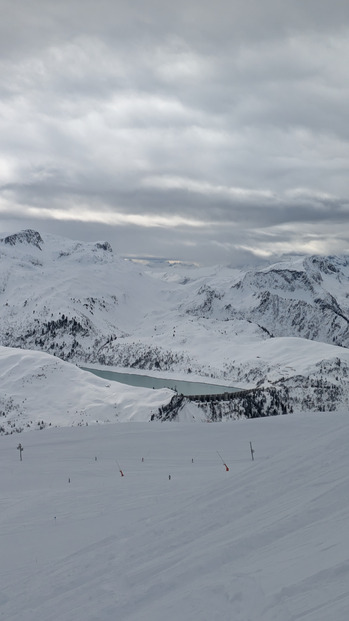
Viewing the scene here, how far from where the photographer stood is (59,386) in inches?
3777

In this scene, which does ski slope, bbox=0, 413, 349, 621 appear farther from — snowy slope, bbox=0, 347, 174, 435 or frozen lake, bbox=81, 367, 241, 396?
frozen lake, bbox=81, 367, 241, 396

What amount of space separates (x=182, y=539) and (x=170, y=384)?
14941 centimetres

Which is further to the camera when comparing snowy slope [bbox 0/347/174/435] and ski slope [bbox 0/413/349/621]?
snowy slope [bbox 0/347/174/435]

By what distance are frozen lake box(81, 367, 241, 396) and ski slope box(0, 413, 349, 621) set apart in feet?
370

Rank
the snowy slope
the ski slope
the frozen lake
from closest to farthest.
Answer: the ski slope → the snowy slope → the frozen lake

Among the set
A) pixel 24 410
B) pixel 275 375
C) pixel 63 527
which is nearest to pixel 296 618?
pixel 63 527

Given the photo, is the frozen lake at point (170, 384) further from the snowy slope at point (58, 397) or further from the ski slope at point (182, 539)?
the ski slope at point (182, 539)

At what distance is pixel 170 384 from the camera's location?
16888 cm

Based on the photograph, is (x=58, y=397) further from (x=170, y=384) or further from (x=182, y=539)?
(x=170, y=384)

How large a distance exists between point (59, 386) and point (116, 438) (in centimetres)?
5231

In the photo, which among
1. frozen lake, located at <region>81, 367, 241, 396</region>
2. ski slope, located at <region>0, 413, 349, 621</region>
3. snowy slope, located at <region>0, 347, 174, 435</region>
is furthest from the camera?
frozen lake, located at <region>81, 367, 241, 396</region>

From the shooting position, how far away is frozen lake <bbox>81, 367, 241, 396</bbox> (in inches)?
6024

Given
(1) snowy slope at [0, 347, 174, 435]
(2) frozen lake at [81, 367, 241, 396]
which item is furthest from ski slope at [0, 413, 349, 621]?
(2) frozen lake at [81, 367, 241, 396]

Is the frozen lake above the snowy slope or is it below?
below
